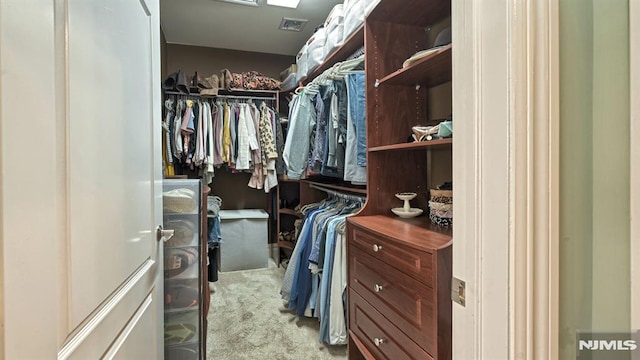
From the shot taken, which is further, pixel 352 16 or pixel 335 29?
pixel 335 29

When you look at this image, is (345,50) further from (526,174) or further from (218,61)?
(218,61)

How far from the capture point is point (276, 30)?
3.23 meters

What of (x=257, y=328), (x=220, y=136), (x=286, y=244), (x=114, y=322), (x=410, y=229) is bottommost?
(x=257, y=328)

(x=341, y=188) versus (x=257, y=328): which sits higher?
(x=341, y=188)

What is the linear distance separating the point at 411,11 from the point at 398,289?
1.28m

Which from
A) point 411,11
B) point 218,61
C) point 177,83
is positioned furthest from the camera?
point 218,61

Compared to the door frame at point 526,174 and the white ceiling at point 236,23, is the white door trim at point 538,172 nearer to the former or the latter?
the door frame at point 526,174

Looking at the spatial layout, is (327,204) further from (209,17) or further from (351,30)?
(209,17)

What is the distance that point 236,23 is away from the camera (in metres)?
3.06

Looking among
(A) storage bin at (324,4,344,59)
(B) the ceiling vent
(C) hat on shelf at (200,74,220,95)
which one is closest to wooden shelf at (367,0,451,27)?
(A) storage bin at (324,4,344,59)

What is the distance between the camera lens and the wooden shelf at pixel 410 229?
1.14 metres

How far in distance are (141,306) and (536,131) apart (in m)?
1.09

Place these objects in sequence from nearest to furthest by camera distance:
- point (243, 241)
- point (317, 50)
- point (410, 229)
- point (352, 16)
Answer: point (410, 229)
point (352, 16)
point (317, 50)
point (243, 241)
